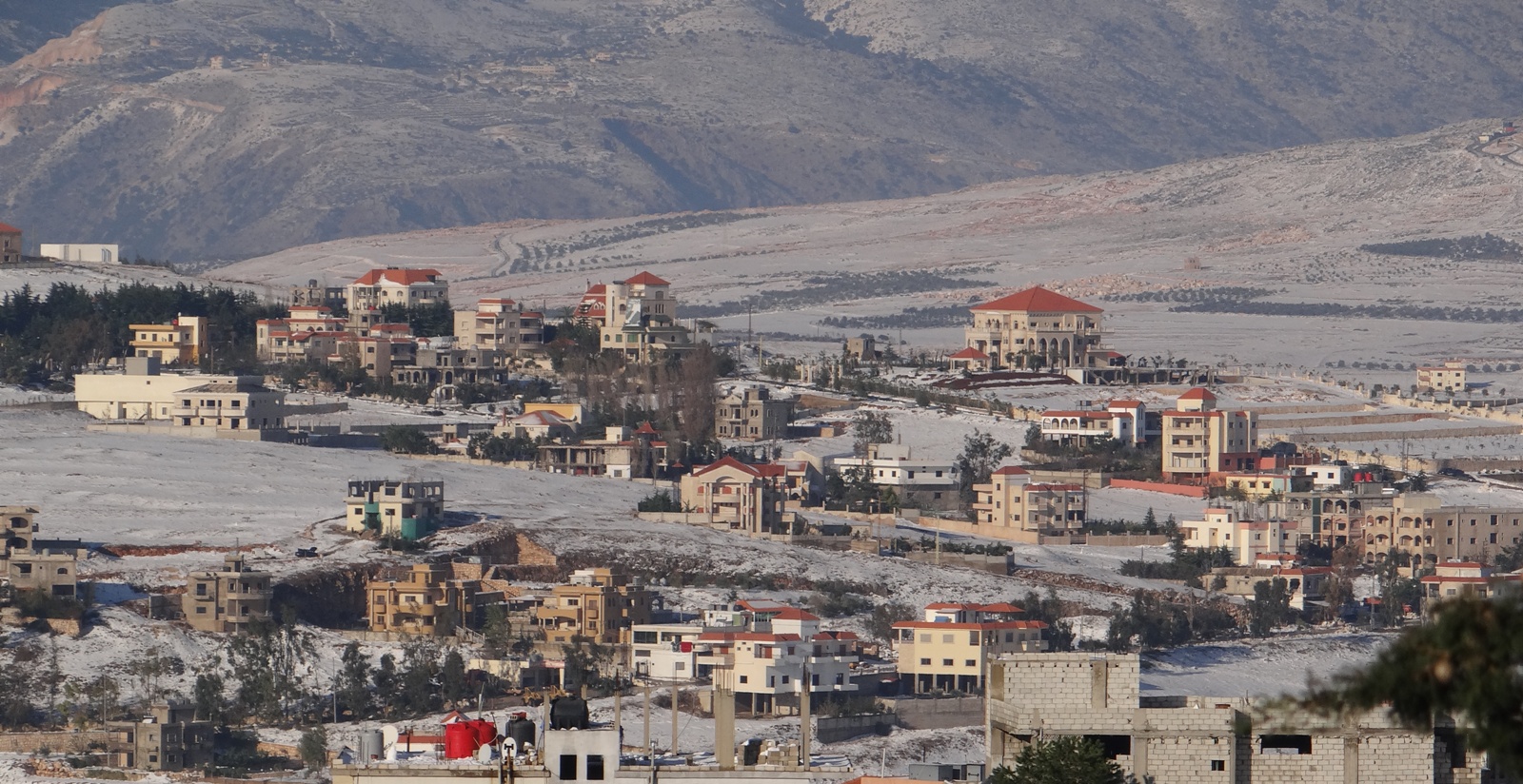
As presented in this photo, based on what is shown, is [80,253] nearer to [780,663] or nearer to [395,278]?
[395,278]

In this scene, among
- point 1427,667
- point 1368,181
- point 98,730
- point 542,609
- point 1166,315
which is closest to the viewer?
point 1427,667

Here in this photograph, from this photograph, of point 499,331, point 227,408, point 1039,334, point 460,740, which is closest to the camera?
point 460,740

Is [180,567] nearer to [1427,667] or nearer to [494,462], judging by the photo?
[494,462]

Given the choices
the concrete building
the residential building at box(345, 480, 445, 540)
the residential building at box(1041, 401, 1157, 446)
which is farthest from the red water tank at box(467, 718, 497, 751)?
the concrete building

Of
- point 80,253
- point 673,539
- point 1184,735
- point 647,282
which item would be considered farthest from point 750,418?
point 1184,735

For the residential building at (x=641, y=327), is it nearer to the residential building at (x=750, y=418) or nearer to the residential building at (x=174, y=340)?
the residential building at (x=750, y=418)

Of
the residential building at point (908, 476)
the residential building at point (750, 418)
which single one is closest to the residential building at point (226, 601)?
the residential building at point (908, 476)

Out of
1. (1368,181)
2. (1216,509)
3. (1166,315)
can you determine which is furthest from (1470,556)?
(1368,181)
